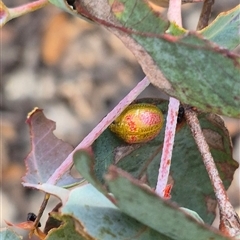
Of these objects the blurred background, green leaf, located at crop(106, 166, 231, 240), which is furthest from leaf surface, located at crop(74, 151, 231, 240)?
the blurred background

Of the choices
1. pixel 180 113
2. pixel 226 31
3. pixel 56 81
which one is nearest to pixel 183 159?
pixel 180 113

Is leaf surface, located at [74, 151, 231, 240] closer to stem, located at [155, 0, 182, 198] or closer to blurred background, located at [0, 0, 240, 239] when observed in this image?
stem, located at [155, 0, 182, 198]

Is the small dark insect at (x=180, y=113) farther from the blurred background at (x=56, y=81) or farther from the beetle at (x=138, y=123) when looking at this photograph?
the blurred background at (x=56, y=81)

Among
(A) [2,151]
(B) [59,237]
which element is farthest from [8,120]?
(B) [59,237]

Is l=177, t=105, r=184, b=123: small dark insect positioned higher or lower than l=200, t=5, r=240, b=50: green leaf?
lower

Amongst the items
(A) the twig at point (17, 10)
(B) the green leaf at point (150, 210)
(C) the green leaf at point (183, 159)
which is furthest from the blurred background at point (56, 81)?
(B) the green leaf at point (150, 210)

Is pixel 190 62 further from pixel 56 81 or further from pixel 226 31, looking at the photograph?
pixel 56 81
